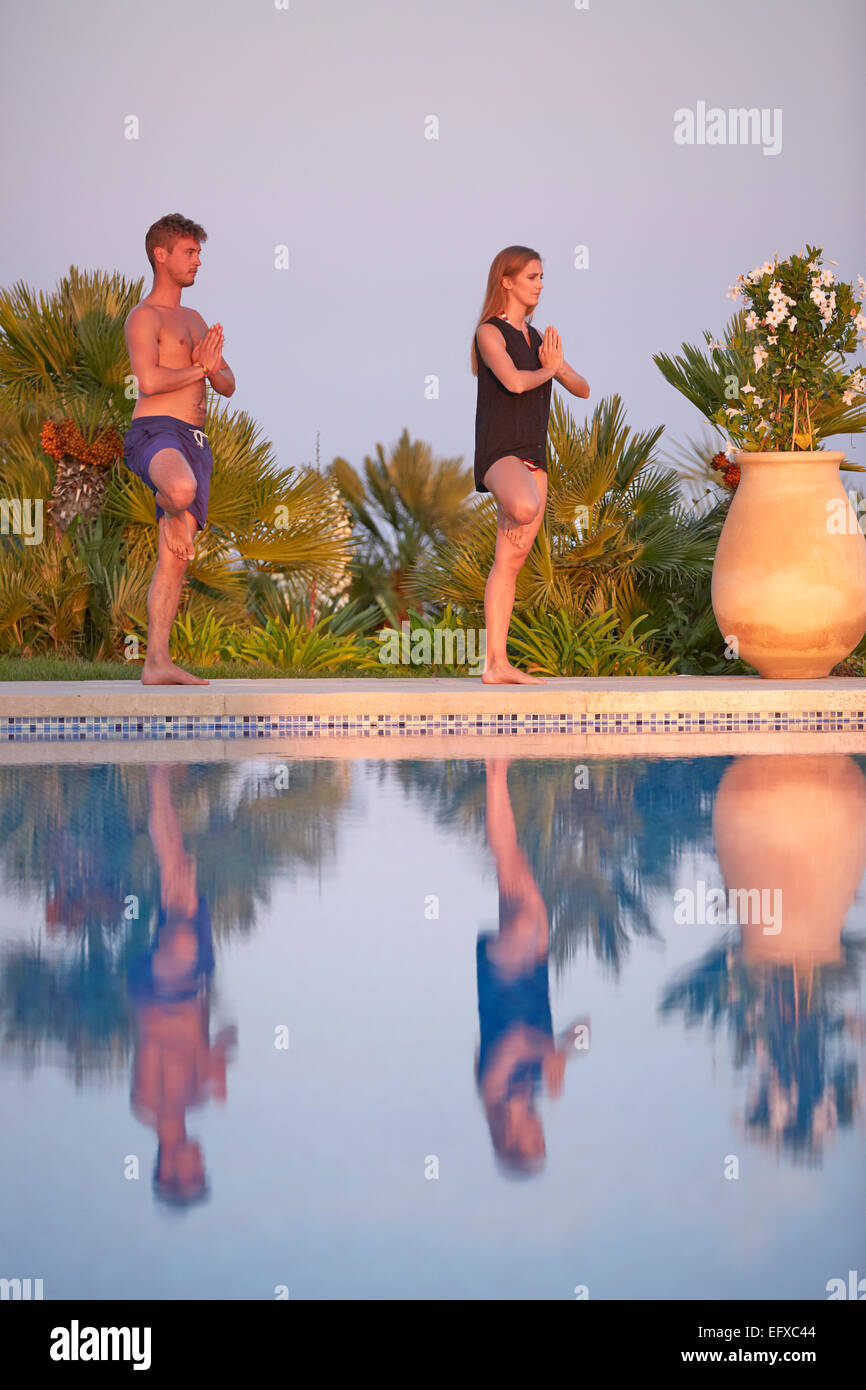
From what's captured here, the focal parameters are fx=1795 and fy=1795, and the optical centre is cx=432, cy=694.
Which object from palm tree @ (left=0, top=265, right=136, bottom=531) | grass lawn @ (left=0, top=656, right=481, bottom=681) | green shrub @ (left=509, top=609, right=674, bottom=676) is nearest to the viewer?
grass lawn @ (left=0, top=656, right=481, bottom=681)

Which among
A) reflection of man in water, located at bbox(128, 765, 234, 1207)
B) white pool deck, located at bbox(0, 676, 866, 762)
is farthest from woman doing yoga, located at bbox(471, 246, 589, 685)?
reflection of man in water, located at bbox(128, 765, 234, 1207)

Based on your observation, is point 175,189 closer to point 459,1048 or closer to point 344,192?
point 344,192

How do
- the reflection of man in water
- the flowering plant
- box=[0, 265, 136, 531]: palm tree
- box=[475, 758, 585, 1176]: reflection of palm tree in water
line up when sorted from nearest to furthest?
the reflection of man in water → box=[475, 758, 585, 1176]: reflection of palm tree in water → the flowering plant → box=[0, 265, 136, 531]: palm tree

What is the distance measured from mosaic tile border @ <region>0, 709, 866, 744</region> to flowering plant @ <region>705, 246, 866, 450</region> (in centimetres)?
155

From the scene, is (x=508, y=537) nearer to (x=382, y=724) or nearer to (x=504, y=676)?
(x=504, y=676)

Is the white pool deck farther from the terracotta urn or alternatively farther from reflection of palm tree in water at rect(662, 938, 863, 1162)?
reflection of palm tree in water at rect(662, 938, 863, 1162)

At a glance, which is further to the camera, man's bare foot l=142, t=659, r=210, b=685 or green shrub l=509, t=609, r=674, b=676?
green shrub l=509, t=609, r=674, b=676

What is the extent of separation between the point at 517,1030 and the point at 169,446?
202 inches

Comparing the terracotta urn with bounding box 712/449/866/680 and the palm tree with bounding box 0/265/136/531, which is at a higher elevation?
the palm tree with bounding box 0/265/136/531

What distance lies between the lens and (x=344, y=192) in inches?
556

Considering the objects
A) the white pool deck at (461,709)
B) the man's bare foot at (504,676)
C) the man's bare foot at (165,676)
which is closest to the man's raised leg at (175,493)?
the man's bare foot at (165,676)

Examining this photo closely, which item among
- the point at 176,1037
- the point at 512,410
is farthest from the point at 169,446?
the point at 176,1037

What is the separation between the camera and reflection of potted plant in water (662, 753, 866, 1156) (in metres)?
2.58
